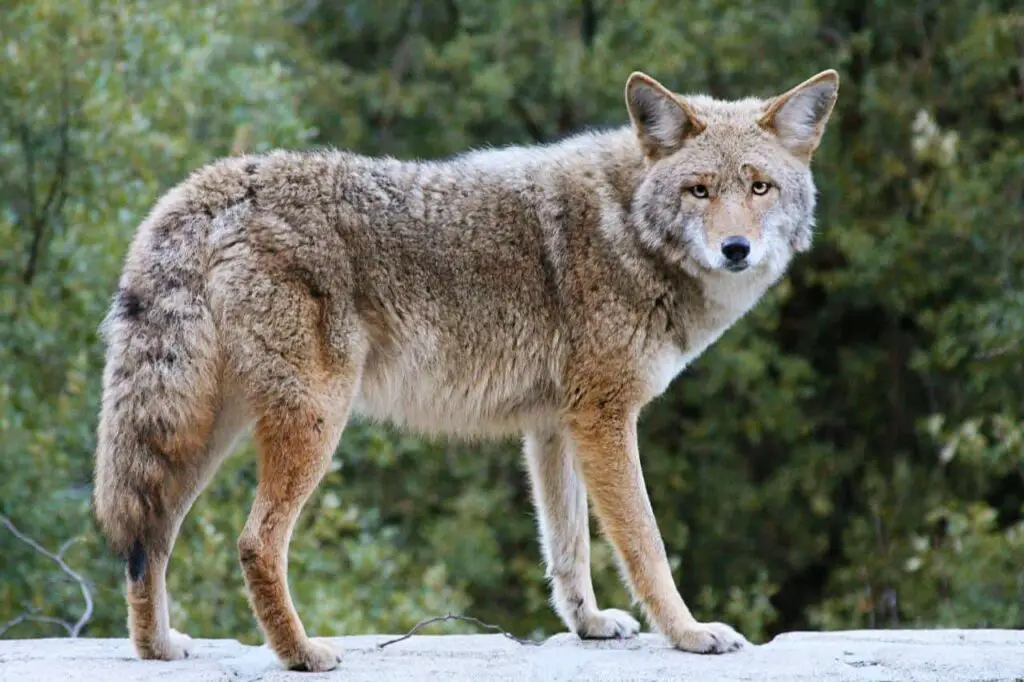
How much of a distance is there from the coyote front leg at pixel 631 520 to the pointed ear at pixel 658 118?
109 centimetres

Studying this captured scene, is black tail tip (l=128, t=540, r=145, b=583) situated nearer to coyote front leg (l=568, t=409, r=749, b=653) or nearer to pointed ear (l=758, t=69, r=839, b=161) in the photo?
coyote front leg (l=568, t=409, r=749, b=653)

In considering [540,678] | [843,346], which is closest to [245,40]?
[843,346]

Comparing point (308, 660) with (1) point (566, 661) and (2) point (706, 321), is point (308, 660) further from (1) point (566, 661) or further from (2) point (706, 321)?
(2) point (706, 321)

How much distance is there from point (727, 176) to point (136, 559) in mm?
2582

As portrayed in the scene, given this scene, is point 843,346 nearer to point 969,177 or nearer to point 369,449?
point 969,177

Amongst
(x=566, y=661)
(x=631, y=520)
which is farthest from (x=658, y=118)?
(x=566, y=661)

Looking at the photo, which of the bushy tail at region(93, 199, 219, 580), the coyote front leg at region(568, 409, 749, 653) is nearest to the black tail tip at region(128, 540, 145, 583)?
the bushy tail at region(93, 199, 219, 580)

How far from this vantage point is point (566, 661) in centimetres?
552

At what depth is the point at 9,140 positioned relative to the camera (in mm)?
10750

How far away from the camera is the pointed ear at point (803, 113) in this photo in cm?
615

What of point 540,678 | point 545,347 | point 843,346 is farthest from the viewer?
point 843,346

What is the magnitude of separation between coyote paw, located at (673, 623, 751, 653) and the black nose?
4.43 ft

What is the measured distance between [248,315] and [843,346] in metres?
11.1

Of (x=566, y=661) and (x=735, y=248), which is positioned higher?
(x=735, y=248)
